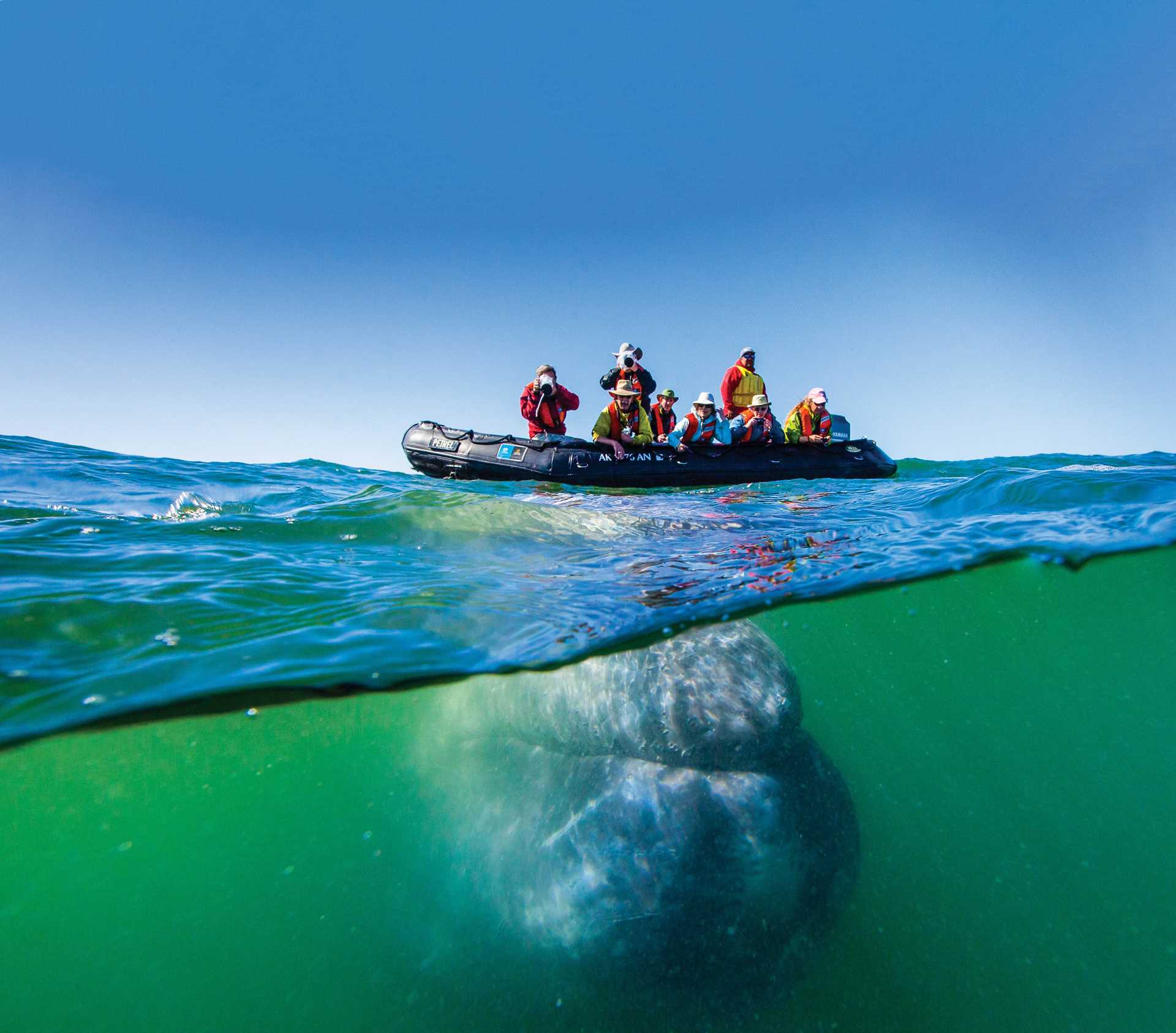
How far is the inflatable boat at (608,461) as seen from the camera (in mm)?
11961

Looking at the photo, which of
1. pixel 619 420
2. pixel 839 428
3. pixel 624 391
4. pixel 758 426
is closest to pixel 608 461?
pixel 619 420

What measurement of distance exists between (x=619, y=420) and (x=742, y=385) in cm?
429

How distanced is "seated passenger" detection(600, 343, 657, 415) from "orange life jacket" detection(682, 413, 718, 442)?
110 centimetres

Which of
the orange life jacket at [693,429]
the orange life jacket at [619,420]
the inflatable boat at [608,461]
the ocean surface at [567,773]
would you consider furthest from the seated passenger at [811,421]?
the ocean surface at [567,773]

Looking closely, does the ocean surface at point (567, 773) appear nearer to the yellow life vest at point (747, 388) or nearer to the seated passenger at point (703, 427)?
the seated passenger at point (703, 427)

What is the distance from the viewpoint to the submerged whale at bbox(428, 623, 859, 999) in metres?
3.63

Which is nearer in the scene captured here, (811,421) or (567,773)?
(567,773)

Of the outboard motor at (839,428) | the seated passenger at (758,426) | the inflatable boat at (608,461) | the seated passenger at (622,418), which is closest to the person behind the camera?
the inflatable boat at (608,461)

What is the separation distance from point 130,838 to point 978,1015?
11769 mm

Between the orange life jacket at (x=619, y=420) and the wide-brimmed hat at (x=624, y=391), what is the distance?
155 mm

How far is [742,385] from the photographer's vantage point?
50.8 feet

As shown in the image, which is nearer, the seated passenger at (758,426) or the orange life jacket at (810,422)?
the seated passenger at (758,426)

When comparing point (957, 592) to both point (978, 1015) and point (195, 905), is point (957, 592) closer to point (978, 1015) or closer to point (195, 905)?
point (978, 1015)

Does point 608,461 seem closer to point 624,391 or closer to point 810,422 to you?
point 624,391
